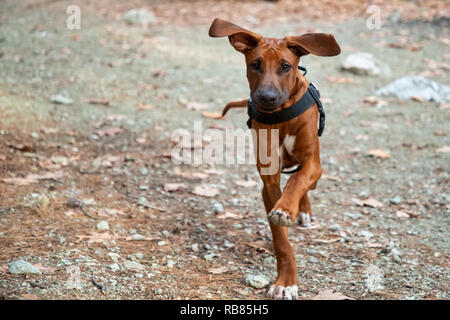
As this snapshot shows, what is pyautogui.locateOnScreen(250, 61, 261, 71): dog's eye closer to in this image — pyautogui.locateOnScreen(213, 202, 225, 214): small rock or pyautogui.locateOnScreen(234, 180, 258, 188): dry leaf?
pyautogui.locateOnScreen(213, 202, 225, 214): small rock

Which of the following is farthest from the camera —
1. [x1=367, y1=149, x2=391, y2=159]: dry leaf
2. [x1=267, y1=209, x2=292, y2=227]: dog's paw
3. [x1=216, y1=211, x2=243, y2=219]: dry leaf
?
[x1=367, y1=149, x2=391, y2=159]: dry leaf

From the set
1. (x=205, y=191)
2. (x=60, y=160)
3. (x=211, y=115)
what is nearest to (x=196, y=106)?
(x=211, y=115)

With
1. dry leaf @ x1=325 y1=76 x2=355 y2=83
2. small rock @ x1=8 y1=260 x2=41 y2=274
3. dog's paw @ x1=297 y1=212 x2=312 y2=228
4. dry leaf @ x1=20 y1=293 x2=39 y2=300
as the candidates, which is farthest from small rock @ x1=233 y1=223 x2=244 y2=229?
dry leaf @ x1=325 y1=76 x2=355 y2=83

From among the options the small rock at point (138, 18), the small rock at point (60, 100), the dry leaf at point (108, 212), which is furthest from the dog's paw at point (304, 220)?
the small rock at point (138, 18)

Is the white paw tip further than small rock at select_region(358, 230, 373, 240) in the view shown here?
No

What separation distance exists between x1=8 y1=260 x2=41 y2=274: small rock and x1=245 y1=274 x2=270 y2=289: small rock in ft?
4.37

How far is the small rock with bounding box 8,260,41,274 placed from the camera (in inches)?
127

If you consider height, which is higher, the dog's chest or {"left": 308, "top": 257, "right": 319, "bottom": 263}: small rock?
the dog's chest

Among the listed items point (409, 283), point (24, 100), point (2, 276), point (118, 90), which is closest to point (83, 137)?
point (24, 100)

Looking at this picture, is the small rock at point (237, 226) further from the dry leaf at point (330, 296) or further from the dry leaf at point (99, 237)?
the dry leaf at point (330, 296)

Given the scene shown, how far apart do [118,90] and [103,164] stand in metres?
2.82

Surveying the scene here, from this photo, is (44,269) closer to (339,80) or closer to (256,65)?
(256,65)

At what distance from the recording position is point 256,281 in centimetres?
352

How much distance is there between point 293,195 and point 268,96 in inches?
24.2
